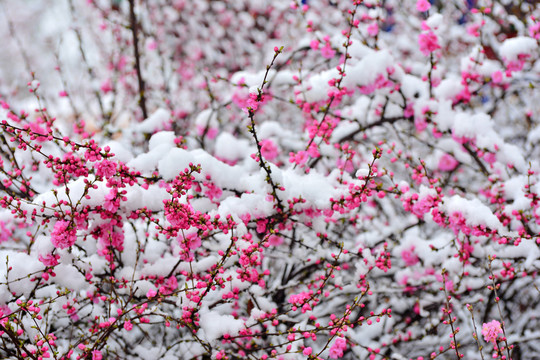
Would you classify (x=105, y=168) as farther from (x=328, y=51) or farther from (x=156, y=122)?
(x=328, y=51)

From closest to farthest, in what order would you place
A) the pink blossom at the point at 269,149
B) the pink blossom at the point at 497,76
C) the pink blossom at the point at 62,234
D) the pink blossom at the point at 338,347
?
the pink blossom at the point at 62,234
the pink blossom at the point at 338,347
the pink blossom at the point at 497,76
the pink blossom at the point at 269,149

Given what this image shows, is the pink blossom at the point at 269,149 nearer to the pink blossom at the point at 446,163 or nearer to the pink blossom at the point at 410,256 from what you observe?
the pink blossom at the point at 410,256

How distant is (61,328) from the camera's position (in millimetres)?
2615

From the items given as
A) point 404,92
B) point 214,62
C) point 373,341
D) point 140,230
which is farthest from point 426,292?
point 214,62

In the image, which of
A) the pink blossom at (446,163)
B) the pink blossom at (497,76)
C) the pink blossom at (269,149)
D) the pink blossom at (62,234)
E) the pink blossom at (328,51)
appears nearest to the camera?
the pink blossom at (62,234)

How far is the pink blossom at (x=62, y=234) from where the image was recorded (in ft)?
6.08

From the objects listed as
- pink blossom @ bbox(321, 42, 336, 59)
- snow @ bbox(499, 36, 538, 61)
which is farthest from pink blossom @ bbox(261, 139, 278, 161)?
snow @ bbox(499, 36, 538, 61)

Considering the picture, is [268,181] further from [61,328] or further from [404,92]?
[61,328]

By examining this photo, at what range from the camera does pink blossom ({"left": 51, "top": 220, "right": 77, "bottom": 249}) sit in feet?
6.08

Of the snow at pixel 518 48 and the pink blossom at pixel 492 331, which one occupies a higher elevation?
the snow at pixel 518 48

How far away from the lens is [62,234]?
187 cm

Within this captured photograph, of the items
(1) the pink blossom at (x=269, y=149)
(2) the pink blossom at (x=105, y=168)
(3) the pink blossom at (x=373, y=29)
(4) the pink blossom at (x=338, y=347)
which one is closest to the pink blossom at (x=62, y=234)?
(2) the pink blossom at (x=105, y=168)

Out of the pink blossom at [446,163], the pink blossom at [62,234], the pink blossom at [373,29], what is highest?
the pink blossom at [373,29]

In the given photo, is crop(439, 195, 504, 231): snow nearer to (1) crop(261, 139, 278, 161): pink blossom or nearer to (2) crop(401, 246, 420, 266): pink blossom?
(2) crop(401, 246, 420, 266): pink blossom
